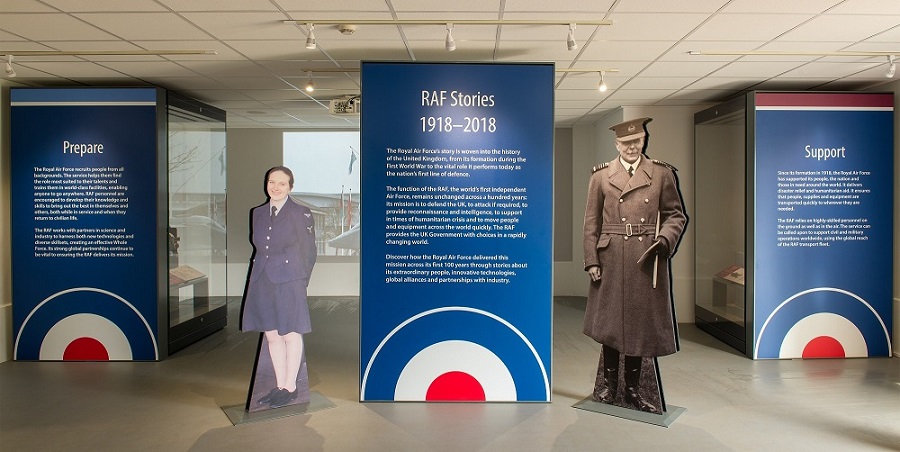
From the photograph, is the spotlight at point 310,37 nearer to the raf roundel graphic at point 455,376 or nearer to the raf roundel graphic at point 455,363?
the raf roundel graphic at point 455,363

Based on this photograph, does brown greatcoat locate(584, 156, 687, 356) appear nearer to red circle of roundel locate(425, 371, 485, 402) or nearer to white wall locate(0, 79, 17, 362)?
red circle of roundel locate(425, 371, 485, 402)

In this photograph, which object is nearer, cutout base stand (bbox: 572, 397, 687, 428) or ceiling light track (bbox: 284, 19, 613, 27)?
ceiling light track (bbox: 284, 19, 613, 27)

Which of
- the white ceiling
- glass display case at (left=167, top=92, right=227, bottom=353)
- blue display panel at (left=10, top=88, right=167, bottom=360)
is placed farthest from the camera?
glass display case at (left=167, top=92, right=227, bottom=353)

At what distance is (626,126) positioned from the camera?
181 inches

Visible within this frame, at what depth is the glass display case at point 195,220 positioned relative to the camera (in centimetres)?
641

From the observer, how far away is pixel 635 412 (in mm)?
4535

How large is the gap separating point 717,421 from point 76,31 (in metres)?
5.16

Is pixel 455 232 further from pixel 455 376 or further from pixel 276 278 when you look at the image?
pixel 276 278

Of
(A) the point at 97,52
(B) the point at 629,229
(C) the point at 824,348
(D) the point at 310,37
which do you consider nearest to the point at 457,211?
(B) the point at 629,229

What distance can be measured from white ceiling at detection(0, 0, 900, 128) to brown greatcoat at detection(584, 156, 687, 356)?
3.40 ft

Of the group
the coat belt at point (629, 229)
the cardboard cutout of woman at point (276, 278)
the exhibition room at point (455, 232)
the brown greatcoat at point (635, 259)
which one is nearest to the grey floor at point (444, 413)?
the exhibition room at point (455, 232)

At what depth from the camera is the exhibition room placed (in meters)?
4.25

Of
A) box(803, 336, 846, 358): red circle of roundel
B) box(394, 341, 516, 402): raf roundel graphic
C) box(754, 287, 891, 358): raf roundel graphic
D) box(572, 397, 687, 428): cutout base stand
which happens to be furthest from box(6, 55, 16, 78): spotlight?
box(803, 336, 846, 358): red circle of roundel

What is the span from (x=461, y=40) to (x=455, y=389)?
255 cm
